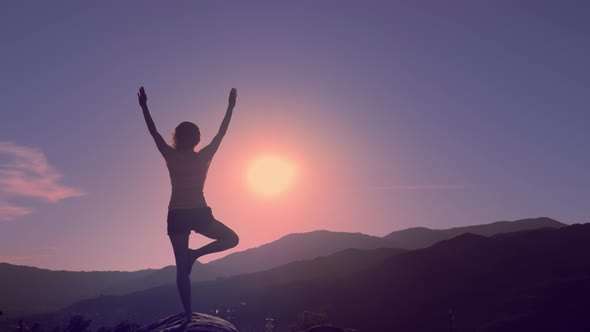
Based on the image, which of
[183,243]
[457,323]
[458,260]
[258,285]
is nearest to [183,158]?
[183,243]

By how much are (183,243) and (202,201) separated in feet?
2.04

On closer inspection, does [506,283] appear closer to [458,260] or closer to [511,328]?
[458,260]

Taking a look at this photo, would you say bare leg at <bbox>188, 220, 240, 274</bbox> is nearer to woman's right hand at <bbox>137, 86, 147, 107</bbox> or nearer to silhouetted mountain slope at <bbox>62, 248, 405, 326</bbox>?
woman's right hand at <bbox>137, 86, 147, 107</bbox>

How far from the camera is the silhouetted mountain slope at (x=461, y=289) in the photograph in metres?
86.4

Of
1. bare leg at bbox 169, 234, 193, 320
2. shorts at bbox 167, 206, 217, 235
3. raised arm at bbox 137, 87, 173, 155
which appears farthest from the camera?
raised arm at bbox 137, 87, 173, 155

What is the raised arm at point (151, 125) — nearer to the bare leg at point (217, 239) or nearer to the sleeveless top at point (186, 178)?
the sleeveless top at point (186, 178)

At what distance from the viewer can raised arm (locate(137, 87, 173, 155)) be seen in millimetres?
7230

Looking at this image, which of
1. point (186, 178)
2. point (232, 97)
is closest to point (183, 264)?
point (186, 178)

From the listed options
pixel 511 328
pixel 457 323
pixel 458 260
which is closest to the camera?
pixel 511 328

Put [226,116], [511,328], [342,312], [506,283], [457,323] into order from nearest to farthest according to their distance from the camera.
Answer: [226,116], [511,328], [457,323], [506,283], [342,312]

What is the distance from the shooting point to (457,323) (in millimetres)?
89375

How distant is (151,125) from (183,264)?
198 cm

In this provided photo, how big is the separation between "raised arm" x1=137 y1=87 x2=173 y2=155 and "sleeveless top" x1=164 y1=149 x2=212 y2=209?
0.09 metres

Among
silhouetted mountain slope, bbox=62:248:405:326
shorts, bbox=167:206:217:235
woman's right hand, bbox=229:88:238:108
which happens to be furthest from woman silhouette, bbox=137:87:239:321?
silhouetted mountain slope, bbox=62:248:405:326
